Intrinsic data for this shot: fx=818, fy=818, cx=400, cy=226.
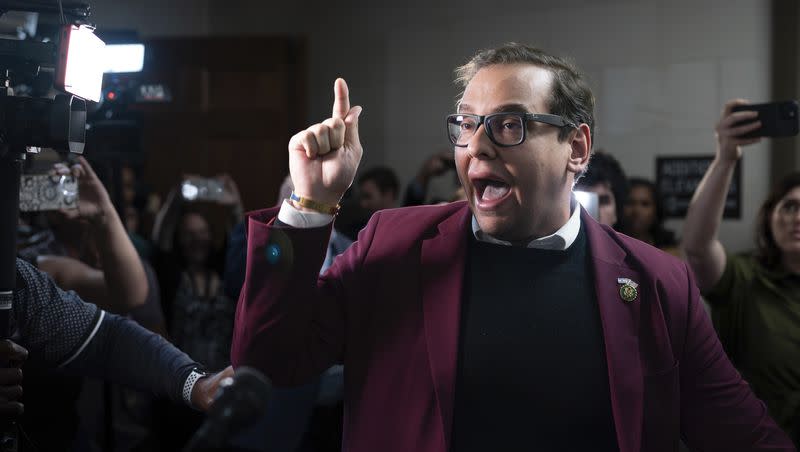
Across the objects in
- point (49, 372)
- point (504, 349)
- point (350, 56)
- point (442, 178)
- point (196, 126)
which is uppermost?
point (350, 56)

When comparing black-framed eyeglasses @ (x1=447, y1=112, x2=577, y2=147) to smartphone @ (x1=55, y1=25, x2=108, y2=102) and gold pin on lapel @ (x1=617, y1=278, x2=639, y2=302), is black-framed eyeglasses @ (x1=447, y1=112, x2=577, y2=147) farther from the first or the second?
smartphone @ (x1=55, y1=25, x2=108, y2=102)

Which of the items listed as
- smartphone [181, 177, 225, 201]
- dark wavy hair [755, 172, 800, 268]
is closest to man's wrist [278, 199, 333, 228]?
dark wavy hair [755, 172, 800, 268]

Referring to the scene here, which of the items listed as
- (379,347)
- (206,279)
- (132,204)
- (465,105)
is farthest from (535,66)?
(132,204)

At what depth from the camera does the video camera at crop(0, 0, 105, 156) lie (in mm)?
1436

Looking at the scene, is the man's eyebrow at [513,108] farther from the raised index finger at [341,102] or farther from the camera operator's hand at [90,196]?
the camera operator's hand at [90,196]

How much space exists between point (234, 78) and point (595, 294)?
4636mm

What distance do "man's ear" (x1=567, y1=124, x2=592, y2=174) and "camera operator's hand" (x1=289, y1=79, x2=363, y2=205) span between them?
489 mm

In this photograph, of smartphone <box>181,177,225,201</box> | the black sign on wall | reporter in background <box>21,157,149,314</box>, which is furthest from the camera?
the black sign on wall

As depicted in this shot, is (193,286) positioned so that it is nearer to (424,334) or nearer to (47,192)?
(47,192)

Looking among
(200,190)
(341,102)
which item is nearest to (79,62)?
(341,102)

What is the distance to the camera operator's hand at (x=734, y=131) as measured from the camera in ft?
7.90

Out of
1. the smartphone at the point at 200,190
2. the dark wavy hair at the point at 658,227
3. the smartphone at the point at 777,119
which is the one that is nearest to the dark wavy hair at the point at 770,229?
the smartphone at the point at 777,119

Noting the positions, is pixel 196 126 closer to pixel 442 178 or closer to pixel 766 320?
pixel 442 178

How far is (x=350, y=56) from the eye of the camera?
5895 mm
